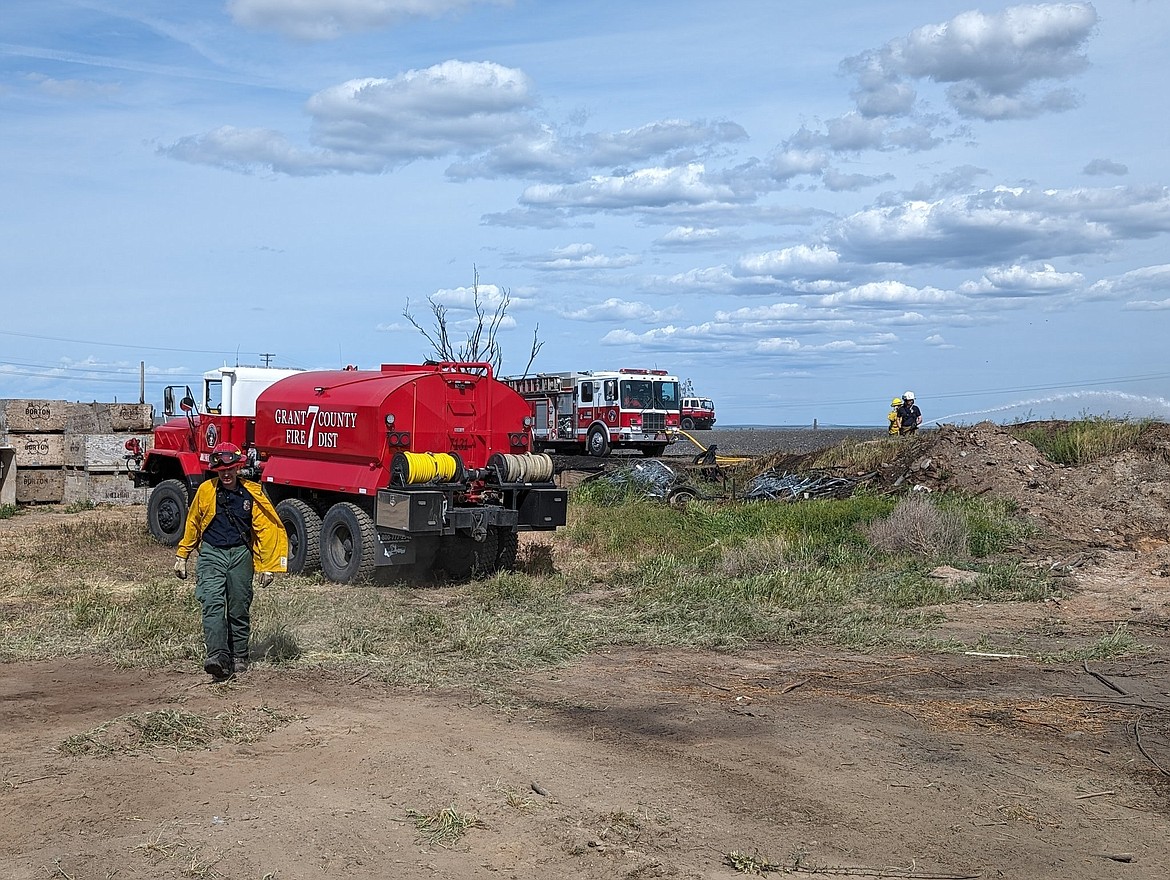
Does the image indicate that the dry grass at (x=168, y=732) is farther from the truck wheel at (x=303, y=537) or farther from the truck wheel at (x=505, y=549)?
the truck wheel at (x=505, y=549)

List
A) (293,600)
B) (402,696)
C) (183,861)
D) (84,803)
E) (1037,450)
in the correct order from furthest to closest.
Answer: (1037,450) < (293,600) < (402,696) < (84,803) < (183,861)

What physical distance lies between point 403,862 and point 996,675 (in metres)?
6.25

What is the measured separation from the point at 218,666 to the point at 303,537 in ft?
20.3

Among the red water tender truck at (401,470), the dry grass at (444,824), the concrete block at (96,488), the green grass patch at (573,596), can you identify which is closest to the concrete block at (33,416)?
the concrete block at (96,488)

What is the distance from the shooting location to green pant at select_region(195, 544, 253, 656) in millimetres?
9375

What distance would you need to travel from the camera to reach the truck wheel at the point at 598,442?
37.4 metres

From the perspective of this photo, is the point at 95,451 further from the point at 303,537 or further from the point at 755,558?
the point at 755,558

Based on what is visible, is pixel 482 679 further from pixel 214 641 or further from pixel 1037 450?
pixel 1037 450

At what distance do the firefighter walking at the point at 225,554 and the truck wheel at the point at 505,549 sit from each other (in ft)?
19.9

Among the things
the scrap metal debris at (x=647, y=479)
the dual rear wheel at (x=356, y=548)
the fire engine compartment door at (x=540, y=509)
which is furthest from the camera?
the scrap metal debris at (x=647, y=479)

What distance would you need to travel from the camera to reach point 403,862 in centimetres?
569

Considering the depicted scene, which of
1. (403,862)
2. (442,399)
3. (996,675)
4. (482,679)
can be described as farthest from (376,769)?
(442,399)

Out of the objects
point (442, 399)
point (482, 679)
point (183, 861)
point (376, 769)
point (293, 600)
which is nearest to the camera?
point (183, 861)

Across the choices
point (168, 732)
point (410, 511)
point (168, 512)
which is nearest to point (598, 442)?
point (168, 512)
